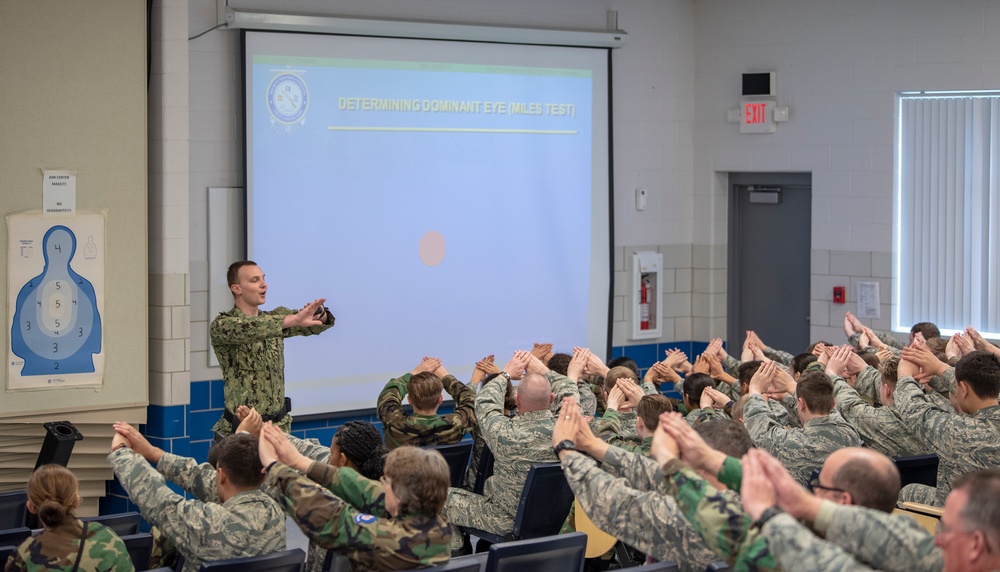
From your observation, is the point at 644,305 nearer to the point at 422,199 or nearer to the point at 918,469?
the point at 422,199

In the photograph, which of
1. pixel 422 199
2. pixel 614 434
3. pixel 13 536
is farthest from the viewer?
pixel 422 199

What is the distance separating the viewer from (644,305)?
9352 mm

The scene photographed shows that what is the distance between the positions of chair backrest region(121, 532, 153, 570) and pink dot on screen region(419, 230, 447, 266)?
4352 mm

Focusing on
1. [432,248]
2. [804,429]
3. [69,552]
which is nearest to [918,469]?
[804,429]

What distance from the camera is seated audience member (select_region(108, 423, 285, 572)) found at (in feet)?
11.8

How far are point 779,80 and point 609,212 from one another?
162cm

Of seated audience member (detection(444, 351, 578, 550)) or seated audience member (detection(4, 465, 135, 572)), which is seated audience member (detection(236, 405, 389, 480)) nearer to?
seated audience member (detection(4, 465, 135, 572))

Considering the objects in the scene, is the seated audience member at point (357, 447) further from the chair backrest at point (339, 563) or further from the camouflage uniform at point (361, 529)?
the camouflage uniform at point (361, 529)

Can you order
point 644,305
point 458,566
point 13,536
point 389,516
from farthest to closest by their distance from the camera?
point 644,305 → point 13,536 → point 389,516 → point 458,566

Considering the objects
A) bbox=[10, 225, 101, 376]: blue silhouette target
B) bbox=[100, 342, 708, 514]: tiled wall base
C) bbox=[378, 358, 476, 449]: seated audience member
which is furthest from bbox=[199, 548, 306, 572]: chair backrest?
bbox=[10, 225, 101, 376]: blue silhouette target

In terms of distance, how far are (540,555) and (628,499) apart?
54 centimetres

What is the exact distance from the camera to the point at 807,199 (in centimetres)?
909

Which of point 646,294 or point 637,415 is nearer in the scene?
point 637,415

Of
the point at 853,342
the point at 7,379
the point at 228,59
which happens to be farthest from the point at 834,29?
the point at 7,379
